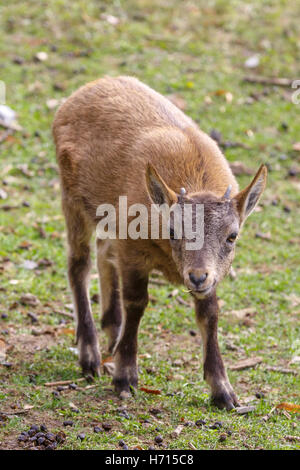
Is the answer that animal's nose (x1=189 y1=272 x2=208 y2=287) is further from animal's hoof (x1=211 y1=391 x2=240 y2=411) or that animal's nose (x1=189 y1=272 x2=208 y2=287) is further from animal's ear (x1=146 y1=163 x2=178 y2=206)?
animal's hoof (x1=211 y1=391 x2=240 y2=411)

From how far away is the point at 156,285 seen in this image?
29.3 feet

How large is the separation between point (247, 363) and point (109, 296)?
1.55 metres

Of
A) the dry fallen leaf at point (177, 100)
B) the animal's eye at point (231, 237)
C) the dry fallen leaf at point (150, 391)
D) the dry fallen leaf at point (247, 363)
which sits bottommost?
the dry fallen leaf at point (150, 391)

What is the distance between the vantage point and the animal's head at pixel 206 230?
5.57 m

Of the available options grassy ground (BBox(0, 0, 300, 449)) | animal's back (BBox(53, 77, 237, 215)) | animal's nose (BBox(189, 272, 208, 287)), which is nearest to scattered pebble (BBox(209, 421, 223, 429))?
grassy ground (BBox(0, 0, 300, 449))

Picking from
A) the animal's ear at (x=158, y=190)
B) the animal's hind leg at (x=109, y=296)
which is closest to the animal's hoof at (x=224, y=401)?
the animal's hind leg at (x=109, y=296)

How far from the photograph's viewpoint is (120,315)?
7.63 meters

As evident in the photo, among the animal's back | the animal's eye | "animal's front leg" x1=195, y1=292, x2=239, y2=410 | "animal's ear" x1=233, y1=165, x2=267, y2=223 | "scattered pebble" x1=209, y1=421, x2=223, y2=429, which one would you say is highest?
the animal's back

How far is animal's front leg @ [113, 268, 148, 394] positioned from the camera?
6.55 meters

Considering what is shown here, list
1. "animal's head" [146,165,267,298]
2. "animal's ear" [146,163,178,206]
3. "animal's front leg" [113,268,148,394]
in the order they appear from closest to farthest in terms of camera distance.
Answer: "animal's head" [146,165,267,298]
"animal's ear" [146,163,178,206]
"animal's front leg" [113,268,148,394]

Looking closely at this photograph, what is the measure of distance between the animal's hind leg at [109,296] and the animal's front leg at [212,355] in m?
1.30

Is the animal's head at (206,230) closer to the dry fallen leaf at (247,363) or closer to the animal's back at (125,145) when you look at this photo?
the animal's back at (125,145)

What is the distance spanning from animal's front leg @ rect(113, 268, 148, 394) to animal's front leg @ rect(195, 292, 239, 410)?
20.0 inches

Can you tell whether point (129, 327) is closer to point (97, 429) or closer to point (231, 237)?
point (97, 429)
